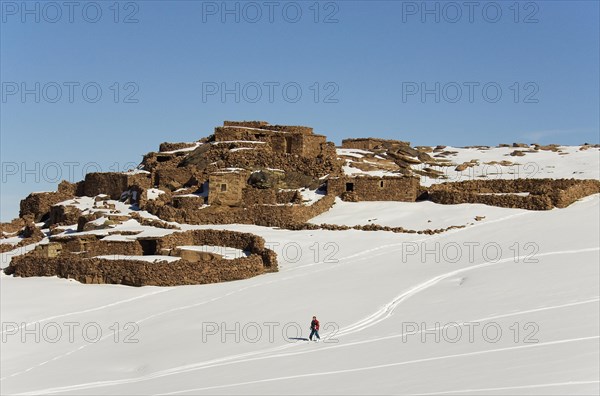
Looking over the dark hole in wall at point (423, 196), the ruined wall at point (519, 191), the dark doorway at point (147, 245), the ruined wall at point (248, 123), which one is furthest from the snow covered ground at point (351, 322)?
the ruined wall at point (248, 123)

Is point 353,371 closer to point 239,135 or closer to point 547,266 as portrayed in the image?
point 547,266

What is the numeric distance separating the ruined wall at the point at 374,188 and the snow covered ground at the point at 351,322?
194 inches

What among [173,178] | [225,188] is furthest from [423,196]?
[173,178]

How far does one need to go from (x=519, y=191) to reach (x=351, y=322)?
14.4 m

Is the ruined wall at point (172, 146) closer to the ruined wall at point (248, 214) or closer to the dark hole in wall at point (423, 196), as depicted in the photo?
the ruined wall at point (248, 214)

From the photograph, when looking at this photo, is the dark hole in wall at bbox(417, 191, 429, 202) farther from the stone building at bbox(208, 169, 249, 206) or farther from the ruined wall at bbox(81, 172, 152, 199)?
the ruined wall at bbox(81, 172, 152, 199)

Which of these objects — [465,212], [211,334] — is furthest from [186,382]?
[465,212]

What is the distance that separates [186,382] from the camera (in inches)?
446

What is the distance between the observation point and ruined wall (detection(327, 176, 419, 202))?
27812 mm

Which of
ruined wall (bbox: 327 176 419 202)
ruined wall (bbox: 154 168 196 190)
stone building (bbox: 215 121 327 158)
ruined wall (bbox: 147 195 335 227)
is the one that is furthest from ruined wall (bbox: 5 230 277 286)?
stone building (bbox: 215 121 327 158)

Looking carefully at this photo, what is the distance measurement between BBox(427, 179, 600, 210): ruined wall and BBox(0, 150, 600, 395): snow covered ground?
1383mm

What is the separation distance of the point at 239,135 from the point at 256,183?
4739mm

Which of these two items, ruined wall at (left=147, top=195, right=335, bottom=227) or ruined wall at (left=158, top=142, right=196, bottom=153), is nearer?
ruined wall at (left=147, top=195, right=335, bottom=227)

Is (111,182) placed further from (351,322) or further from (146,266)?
(351,322)
